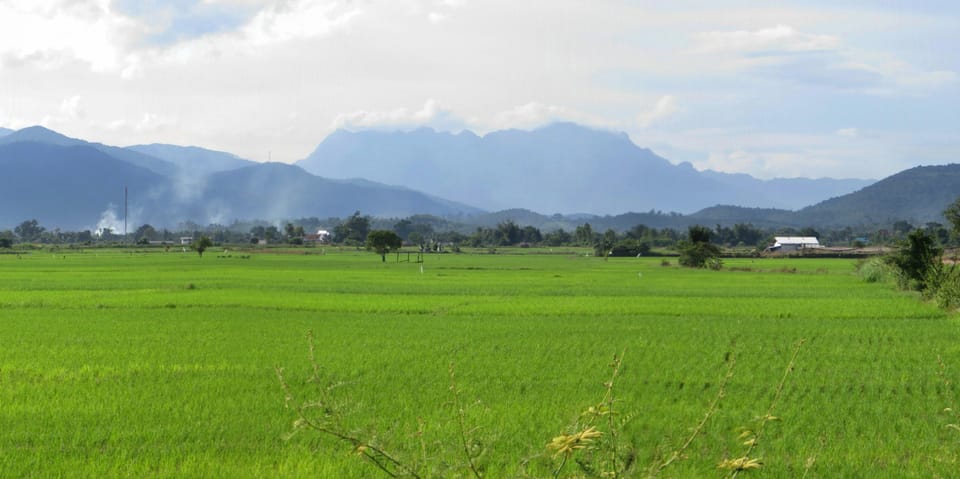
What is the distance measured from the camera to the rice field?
8156 mm

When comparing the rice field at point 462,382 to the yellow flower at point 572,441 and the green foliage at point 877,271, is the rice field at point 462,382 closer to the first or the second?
the yellow flower at point 572,441

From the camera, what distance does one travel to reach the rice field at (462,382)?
8156mm

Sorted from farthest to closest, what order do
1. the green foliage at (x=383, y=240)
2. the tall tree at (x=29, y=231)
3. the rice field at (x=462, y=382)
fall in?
the tall tree at (x=29, y=231) < the green foliage at (x=383, y=240) < the rice field at (x=462, y=382)

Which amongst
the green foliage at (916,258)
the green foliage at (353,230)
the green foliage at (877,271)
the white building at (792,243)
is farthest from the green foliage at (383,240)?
the green foliage at (353,230)

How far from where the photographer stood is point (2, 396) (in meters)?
11.0

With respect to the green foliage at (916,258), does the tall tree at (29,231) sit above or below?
above

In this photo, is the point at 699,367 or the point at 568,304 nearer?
the point at 699,367

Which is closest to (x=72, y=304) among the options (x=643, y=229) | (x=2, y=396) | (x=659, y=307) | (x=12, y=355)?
(x=12, y=355)

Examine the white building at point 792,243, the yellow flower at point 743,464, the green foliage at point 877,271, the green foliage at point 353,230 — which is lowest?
the green foliage at point 877,271

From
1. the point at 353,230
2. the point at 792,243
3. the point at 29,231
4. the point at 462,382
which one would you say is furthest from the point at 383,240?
the point at 29,231

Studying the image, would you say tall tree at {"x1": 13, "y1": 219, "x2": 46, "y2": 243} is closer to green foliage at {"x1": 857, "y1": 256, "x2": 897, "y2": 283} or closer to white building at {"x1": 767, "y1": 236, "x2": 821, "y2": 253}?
white building at {"x1": 767, "y1": 236, "x2": 821, "y2": 253}

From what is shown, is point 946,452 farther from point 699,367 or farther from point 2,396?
point 2,396

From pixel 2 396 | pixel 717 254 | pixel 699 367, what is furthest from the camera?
pixel 717 254

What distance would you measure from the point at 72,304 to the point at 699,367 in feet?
70.7
